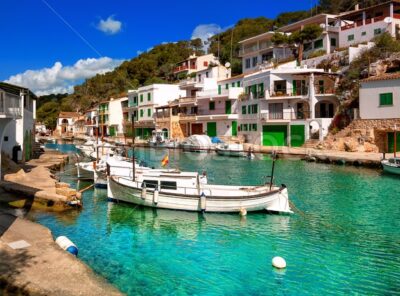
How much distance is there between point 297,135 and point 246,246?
119 ft

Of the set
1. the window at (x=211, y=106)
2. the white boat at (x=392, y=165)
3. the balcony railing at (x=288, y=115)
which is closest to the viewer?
the white boat at (x=392, y=165)

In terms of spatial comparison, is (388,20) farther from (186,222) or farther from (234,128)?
(186,222)

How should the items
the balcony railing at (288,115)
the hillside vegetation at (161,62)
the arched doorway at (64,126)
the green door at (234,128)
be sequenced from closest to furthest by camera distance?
1. the balcony railing at (288,115)
2. the green door at (234,128)
3. the hillside vegetation at (161,62)
4. the arched doorway at (64,126)

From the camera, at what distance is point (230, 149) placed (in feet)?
166

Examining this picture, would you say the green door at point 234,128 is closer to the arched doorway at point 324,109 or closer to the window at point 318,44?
the arched doorway at point 324,109

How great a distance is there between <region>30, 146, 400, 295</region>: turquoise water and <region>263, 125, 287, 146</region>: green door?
26.6 meters

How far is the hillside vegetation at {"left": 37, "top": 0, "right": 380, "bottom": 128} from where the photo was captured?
92.2 m

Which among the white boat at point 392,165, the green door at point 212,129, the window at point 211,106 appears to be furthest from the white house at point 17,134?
the window at point 211,106

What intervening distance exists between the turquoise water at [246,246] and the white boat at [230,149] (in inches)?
920

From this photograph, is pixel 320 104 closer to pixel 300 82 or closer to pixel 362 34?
pixel 300 82

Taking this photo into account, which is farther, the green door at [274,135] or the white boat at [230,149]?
the green door at [274,135]

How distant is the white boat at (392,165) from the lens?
31.2m

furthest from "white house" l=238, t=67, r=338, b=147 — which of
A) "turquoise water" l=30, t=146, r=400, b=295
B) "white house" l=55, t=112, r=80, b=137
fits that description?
"white house" l=55, t=112, r=80, b=137

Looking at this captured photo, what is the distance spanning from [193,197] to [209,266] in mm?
6752
